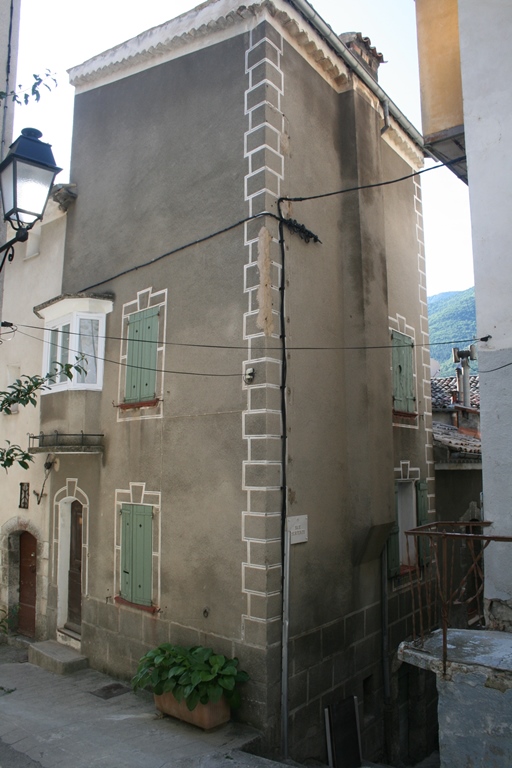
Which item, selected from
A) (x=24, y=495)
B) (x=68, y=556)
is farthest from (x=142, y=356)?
(x=24, y=495)

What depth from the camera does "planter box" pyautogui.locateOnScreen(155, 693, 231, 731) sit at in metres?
7.09

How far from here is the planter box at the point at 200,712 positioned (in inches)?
279

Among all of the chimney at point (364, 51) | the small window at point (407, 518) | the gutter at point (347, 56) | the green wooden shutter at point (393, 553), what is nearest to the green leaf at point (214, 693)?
the green wooden shutter at point (393, 553)

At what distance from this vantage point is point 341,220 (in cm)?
964

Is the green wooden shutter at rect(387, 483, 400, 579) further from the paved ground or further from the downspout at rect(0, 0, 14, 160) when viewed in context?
the downspout at rect(0, 0, 14, 160)

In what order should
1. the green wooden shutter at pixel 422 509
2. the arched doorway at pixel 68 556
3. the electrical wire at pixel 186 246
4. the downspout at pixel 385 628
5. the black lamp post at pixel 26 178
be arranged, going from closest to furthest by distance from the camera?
the black lamp post at pixel 26 178
the electrical wire at pixel 186 246
the downspout at pixel 385 628
the arched doorway at pixel 68 556
the green wooden shutter at pixel 422 509

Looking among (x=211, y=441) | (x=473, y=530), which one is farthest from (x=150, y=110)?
(x=473, y=530)

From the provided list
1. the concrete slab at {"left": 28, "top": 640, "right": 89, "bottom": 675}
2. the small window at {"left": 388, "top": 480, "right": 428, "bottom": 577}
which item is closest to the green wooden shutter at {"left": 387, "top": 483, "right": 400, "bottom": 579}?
the small window at {"left": 388, "top": 480, "right": 428, "bottom": 577}

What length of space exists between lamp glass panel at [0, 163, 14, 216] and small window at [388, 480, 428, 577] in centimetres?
787

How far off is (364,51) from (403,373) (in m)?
5.95

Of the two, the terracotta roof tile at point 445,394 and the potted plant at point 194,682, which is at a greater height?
the terracotta roof tile at point 445,394

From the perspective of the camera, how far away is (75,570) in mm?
10719

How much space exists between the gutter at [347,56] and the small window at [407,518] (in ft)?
19.2

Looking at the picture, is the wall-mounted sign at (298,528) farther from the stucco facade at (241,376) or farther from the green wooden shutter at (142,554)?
the green wooden shutter at (142,554)
